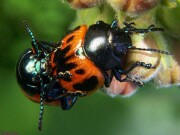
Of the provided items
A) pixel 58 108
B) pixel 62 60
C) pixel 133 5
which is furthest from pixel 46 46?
pixel 58 108

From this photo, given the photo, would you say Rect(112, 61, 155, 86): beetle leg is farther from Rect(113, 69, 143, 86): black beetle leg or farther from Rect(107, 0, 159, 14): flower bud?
Rect(107, 0, 159, 14): flower bud

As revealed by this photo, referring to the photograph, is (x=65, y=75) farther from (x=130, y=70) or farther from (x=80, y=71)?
(x=130, y=70)

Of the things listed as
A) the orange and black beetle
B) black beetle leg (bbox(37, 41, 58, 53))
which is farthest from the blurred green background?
the orange and black beetle

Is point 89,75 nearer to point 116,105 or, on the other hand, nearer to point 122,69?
point 122,69

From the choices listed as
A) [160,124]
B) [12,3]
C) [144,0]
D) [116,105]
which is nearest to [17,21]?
[12,3]

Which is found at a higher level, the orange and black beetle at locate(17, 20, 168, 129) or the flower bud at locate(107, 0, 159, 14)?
the flower bud at locate(107, 0, 159, 14)

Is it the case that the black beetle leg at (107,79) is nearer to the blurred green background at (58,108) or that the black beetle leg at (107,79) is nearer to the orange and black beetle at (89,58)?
the orange and black beetle at (89,58)
